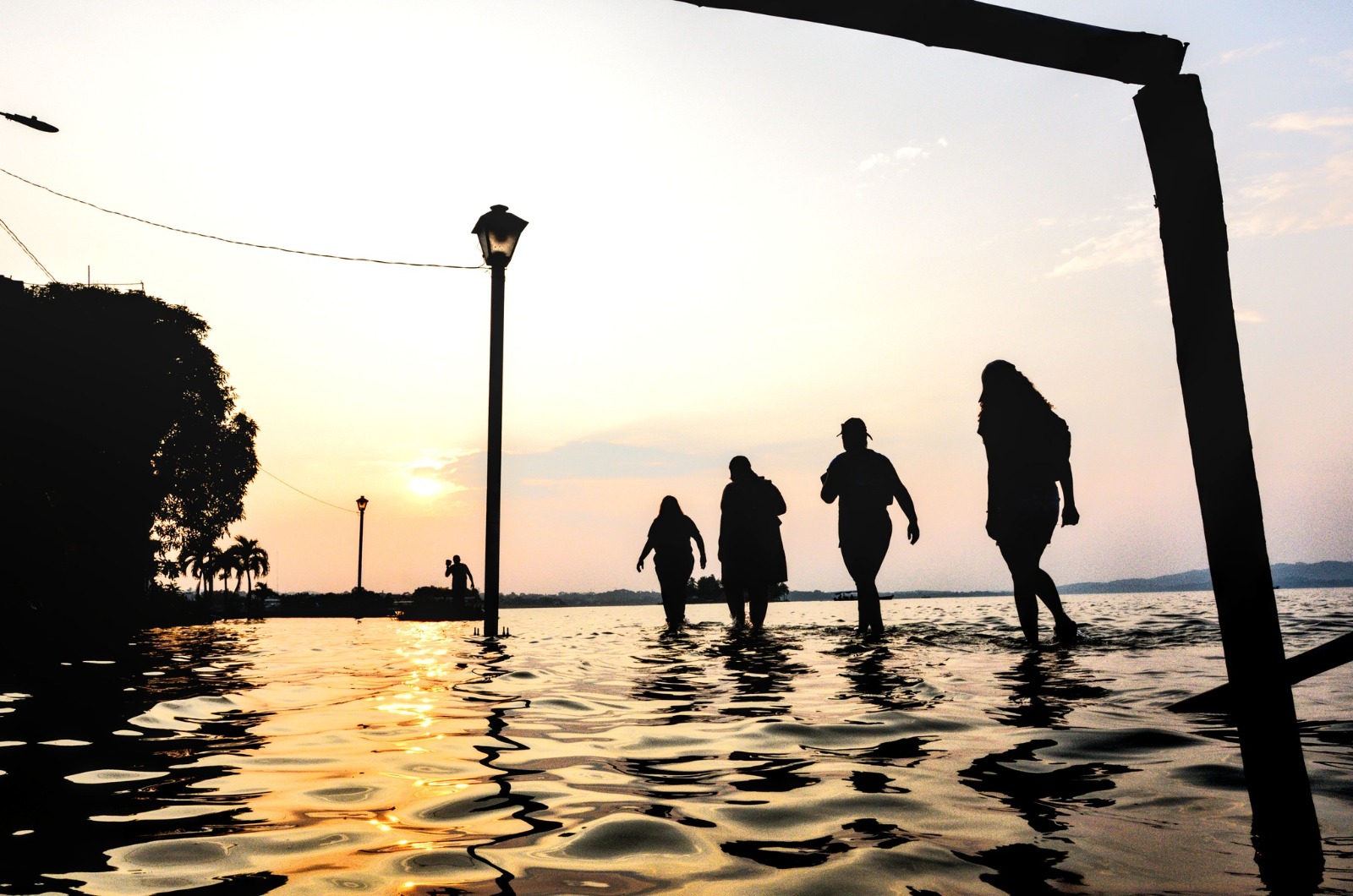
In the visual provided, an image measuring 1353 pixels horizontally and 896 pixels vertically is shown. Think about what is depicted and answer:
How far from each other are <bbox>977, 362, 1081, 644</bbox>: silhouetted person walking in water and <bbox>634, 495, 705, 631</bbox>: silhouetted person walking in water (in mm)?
6874

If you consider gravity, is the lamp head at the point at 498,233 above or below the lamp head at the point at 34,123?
below

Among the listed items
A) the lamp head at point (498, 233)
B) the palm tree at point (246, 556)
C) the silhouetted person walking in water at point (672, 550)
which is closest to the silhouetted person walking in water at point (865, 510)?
the silhouetted person walking in water at point (672, 550)

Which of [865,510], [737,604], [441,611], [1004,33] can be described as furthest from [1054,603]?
[441,611]

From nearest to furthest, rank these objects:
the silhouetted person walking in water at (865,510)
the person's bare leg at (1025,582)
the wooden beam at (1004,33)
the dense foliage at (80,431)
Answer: the wooden beam at (1004,33), the person's bare leg at (1025,582), the silhouetted person walking in water at (865,510), the dense foliage at (80,431)

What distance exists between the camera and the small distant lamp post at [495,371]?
1234 centimetres

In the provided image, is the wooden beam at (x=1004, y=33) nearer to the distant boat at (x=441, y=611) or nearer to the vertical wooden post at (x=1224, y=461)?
the vertical wooden post at (x=1224, y=461)

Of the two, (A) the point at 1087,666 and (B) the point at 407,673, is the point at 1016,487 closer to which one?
(A) the point at 1087,666

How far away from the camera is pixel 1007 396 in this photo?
809 centimetres

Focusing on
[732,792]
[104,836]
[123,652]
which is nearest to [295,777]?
[104,836]

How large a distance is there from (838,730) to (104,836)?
259 centimetres

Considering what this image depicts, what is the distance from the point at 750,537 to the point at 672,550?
1890mm

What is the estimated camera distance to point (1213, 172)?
2598mm

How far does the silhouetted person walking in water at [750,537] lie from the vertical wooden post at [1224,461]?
10.5 meters

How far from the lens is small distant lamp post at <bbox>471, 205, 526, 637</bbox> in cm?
1234
